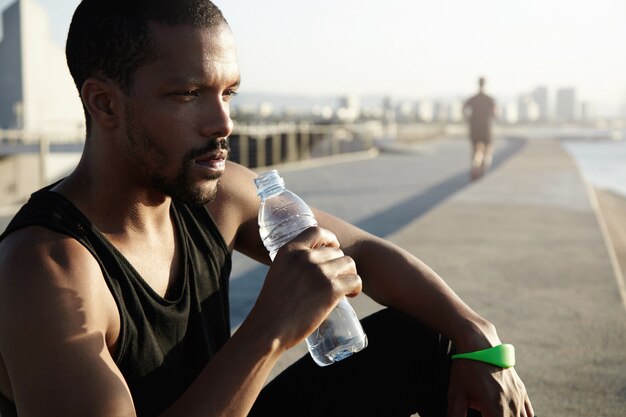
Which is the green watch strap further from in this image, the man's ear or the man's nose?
the man's ear

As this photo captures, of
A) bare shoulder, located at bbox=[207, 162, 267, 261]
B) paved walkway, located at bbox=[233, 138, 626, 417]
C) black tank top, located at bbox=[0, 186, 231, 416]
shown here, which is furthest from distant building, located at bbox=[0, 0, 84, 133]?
black tank top, located at bbox=[0, 186, 231, 416]

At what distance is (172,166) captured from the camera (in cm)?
163

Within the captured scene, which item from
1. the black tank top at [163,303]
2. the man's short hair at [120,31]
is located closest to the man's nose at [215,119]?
the man's short hair at [120,31]

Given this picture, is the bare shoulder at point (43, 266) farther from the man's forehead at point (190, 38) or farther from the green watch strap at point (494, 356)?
the green watch strap at point (494, 356)

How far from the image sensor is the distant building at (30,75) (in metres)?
55.8

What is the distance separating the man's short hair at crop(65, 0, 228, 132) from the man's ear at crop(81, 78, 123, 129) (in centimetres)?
2

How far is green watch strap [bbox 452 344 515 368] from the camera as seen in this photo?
1938mm

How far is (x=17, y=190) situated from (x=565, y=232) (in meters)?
21.3

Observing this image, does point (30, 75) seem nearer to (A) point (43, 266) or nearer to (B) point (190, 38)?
(B) point (190, 38)

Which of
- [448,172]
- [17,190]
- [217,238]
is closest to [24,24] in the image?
[17,190]

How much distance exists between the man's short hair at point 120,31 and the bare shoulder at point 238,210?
0.52 m

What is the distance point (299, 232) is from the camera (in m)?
1.94

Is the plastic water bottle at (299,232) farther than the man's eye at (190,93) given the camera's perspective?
Yes

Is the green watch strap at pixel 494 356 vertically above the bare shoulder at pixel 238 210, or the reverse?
the bare shoulder at pixel 238 210
